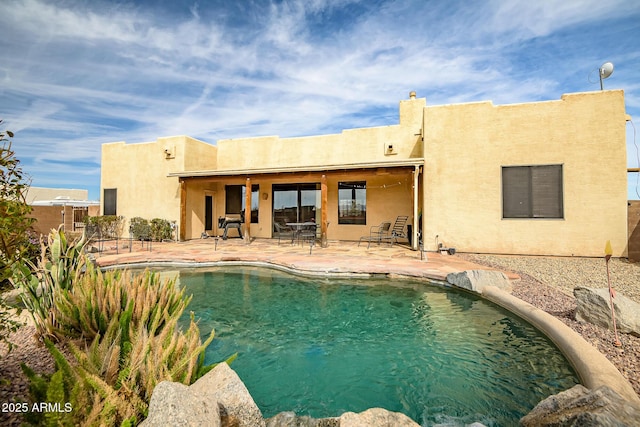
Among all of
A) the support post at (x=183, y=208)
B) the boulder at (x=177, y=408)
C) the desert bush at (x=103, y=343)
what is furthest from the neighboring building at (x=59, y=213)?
the boulder at (x=177, y=408)

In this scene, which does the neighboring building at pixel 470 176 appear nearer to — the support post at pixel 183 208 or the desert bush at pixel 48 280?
the support post at pixel 183 208

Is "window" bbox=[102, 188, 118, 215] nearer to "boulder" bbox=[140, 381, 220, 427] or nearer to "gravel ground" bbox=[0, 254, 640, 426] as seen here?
"gravel ground" bbox=[0, 254, 640, 426]

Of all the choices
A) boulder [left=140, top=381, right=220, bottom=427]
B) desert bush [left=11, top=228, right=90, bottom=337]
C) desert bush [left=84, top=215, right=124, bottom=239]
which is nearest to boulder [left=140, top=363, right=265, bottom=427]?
boulder [left=140, top=381, right=220, bottom=427]

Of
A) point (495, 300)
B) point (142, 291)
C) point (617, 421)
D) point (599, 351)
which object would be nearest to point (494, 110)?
point (495, 300)

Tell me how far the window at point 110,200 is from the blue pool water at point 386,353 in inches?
485

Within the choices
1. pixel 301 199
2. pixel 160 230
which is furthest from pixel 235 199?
pixel 160 230

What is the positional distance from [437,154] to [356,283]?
637 cm

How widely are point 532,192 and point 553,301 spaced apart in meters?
6.18

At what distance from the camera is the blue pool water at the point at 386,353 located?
2910mm

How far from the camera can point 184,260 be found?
8.92 meters

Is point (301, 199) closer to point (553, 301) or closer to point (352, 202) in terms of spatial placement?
point (352, 202)

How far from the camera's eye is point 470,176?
10.5m

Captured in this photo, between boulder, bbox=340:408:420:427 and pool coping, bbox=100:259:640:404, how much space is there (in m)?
1.66

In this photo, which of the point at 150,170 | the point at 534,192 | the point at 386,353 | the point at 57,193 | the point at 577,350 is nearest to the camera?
the point at 577,350
